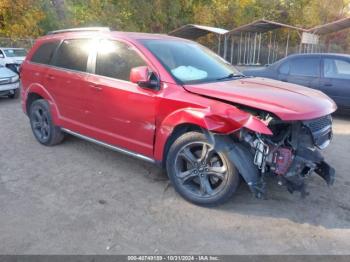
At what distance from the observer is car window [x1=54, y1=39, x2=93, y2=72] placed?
195 inches

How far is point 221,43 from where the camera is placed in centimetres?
2573

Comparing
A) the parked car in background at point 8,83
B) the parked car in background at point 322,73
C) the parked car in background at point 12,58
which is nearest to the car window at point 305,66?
the parked car in background at point 322,73

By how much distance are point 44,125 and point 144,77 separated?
268cm

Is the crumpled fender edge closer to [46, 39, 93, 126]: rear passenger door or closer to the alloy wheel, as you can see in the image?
the alloy wheel

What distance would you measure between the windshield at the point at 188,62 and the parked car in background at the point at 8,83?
7277mm

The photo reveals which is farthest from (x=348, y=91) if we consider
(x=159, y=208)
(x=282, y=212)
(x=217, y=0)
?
(x=217, y=0)

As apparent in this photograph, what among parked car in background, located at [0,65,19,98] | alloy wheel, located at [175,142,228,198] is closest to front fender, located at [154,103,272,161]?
alloy wheel, located at [175,142,228,198]

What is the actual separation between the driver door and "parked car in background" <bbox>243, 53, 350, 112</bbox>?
17.9ft

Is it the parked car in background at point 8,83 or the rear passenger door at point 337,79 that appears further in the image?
the parked car in background at point 8,83

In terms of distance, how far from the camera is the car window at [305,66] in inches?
333

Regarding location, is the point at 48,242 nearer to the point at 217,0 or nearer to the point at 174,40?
the point at 174,40

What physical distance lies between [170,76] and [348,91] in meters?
5.48

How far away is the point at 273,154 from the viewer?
3520 mm

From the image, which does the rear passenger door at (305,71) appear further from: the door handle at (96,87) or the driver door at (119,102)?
the door handle at (96,87)
